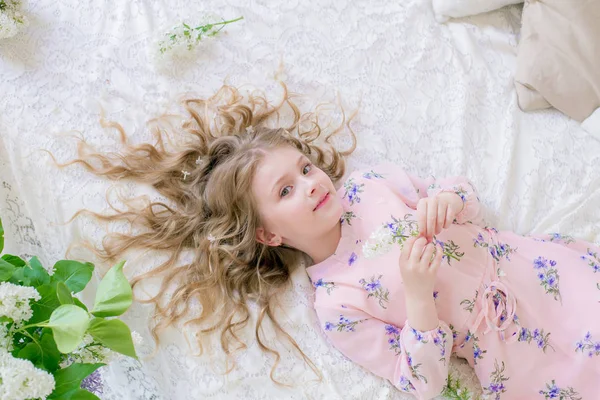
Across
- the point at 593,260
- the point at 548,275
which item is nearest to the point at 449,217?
the point at 548,275

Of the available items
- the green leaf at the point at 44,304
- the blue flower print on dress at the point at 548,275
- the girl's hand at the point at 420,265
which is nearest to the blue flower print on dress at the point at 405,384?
the girl's hand at the point at 420,265

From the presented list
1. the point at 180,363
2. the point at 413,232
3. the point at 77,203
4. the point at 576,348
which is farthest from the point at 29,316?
the point at 576,348

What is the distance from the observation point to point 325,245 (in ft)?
5.53

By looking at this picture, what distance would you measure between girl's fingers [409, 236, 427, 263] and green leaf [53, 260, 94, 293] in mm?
683

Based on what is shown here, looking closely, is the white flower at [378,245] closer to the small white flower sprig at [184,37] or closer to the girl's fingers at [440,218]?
the girl's fingers at [440,218]

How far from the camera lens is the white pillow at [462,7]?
197cm

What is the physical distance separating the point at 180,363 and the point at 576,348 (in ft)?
3.15

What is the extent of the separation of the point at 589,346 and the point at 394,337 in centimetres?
46

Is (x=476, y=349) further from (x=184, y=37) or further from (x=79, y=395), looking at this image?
(x=184, y=37)

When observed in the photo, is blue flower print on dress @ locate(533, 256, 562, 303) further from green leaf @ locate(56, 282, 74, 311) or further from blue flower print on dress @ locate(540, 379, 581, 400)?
green leaf @ locate(56, 282, 74, 311)

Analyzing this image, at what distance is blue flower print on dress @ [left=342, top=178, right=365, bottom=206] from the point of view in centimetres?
171

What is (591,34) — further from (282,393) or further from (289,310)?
(282,393)

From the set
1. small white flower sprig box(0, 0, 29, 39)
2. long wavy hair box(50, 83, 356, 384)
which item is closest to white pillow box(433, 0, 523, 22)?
long wavy hair box(50, 83, 356, 384)

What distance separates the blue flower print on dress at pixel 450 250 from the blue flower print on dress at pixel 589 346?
0.34 m
